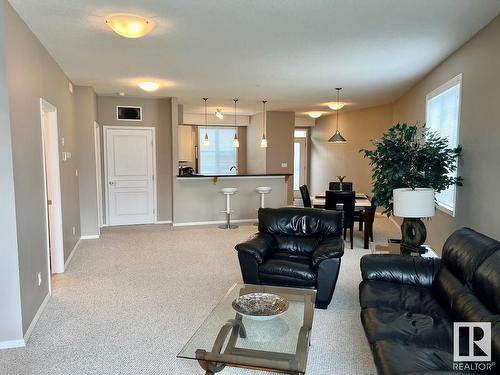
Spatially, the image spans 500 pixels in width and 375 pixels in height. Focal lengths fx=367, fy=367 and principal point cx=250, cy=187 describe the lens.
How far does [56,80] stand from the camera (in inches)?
186

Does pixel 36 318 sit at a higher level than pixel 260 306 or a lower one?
lower

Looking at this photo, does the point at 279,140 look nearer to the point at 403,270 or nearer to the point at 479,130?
the point at 479,130

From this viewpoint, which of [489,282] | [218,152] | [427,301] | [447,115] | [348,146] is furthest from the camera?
[218,152]

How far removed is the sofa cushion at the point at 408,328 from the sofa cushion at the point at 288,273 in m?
1.00

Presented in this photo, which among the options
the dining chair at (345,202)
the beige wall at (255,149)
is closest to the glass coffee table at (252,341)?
the dining chair at (345,202)

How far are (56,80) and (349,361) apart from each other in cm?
464

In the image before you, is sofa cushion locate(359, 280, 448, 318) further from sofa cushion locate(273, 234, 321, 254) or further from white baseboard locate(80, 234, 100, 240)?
white baseboard locate(80, 234, 100, 240)

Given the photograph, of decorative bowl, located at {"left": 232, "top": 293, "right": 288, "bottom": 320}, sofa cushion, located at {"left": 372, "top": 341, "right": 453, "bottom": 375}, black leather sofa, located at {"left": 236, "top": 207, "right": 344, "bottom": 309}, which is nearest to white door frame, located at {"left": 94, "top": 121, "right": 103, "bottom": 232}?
black leather sofa, located at {"left": 236, "top": 207, "right": 344, "bottom": 309}

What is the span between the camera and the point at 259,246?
149 inches

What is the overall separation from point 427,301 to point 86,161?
5.84 m

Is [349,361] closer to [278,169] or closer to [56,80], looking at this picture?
[56,80]

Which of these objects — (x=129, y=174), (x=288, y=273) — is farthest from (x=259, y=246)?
(x=129, y=174)

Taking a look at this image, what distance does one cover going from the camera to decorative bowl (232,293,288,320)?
2425 millimetres

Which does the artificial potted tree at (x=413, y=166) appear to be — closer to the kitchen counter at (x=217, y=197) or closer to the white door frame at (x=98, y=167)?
the kitchen counter at (x=217, y=197)
